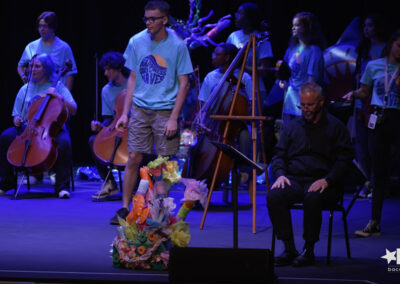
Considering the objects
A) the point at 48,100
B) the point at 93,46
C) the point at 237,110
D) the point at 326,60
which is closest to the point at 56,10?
the point at 93,46

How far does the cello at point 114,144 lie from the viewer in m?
6.73

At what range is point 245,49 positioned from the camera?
521 centimetres

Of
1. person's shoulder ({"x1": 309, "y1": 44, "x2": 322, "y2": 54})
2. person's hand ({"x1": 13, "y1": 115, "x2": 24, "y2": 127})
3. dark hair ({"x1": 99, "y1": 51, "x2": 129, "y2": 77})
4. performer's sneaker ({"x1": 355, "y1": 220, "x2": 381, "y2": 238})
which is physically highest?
person's shoulder ({"x1": 309, "y1": 44, "x2": 322, "y2": 54})

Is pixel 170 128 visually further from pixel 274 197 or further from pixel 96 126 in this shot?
pixel 96 126

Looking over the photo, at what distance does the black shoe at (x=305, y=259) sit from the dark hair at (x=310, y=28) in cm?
317

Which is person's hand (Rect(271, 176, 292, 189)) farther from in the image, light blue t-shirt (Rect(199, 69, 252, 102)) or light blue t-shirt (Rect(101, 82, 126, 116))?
light blue t-shirt (Rect(101, 82, 126, 116))

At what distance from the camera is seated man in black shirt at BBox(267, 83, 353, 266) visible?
3.99 m

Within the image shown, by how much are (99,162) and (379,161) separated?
3.04 meters

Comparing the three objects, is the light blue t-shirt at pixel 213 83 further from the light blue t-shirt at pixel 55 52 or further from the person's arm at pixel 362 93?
the light blue t-shirt at pixel 55 52

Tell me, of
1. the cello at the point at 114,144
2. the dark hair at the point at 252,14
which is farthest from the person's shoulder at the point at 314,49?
the cello at the point at 114,144

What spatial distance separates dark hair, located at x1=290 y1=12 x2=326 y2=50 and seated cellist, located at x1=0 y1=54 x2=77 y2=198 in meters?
2.34

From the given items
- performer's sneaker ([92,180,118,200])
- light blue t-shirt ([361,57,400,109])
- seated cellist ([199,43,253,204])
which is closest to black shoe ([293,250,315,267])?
light blue t-shirt ([361,57,400,109])

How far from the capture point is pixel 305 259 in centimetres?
392

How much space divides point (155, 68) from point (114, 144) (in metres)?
1.73
